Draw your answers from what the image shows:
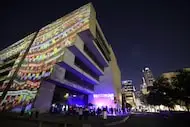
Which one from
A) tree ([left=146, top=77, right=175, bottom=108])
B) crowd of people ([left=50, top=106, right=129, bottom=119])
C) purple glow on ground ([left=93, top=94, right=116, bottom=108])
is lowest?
crowd of people ([left=50, top=106, right=129, bottom=119])

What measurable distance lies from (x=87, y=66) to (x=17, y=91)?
20618 mm

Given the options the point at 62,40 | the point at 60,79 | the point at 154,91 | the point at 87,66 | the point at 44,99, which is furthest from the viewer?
the point at 154,91

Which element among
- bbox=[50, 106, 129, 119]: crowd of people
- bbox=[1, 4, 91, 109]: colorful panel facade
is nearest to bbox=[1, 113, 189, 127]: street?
bbox=[50, 106, 129, 119]: crowd of people

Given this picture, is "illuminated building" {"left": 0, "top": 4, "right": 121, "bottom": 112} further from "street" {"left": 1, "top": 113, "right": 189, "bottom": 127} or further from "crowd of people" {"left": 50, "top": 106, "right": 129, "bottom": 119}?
"street" {"left": 1, "top": 113, "right": 189, "bottom": 127}

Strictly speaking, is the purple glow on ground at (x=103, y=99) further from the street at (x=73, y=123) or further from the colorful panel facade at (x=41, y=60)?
the street at (x=73, y=123)

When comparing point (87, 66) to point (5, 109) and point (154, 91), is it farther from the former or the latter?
point (154, 91)

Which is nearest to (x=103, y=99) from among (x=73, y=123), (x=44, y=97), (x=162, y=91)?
(x=162, y=91)

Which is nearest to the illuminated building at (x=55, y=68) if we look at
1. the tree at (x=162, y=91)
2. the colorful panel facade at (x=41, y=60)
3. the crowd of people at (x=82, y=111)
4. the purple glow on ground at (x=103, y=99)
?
the colorful panel facade at (x=41, y=60)

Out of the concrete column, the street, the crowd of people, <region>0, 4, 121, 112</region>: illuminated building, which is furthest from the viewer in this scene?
<region>0, 4, 121, 112</region>: illuminated building

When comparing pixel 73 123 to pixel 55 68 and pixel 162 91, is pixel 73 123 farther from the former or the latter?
pixel 162 91

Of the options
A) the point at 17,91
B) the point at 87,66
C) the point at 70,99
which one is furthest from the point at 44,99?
the point at 87,66

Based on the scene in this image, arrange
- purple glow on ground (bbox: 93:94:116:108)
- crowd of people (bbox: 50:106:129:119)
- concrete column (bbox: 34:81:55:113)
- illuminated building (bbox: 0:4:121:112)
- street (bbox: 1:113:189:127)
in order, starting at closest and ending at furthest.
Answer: street (bbox: 1:113:189:127), crowd of people (bbox: 50:106:129:119), concrete column (bbox: 34:81:55:113), illuminated building (bbox: 0:4:121:112), purple glow on ground (bbox: 93:94:116:108)

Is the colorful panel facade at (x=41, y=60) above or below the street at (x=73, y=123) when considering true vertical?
above

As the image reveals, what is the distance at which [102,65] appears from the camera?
167 feet
